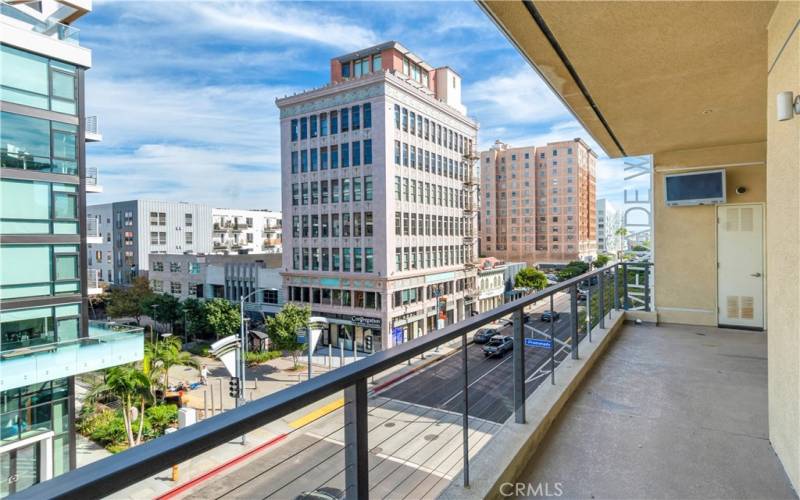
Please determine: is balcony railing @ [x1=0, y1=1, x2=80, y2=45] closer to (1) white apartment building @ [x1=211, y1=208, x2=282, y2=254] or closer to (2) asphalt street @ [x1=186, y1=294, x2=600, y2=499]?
(2) asphalt street @ [x1=186, y1=294, x2=600, y2=499]

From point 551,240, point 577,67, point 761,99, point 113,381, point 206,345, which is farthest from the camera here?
point 551,240

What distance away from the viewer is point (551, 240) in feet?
212

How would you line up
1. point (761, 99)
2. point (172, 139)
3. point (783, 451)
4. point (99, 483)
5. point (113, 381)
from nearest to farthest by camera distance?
point (99, 483) → point (783, 451) → point (761, 99) → point (113, 381) → point (172, 139)

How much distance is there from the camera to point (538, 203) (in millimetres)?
65938

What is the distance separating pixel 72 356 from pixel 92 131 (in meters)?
6.25

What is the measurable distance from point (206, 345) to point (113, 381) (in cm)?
1617

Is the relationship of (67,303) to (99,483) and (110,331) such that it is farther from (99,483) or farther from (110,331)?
(99,483)

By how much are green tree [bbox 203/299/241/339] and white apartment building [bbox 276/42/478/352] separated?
4359 mm

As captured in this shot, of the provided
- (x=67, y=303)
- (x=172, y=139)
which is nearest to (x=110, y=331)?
(x=67, y=303)

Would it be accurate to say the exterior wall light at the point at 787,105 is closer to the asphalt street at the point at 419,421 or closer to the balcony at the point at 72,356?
the asphalt street at the point at 419,421

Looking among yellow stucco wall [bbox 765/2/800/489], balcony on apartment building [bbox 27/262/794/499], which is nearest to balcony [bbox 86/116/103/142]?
balcony on apartment building [bbox 27/262/794/499]

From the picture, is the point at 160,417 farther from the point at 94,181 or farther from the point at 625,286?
the point at 625,286

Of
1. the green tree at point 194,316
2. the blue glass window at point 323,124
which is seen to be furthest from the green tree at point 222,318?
the blue glass window at point 323,124

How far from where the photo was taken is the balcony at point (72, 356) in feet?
28.9
